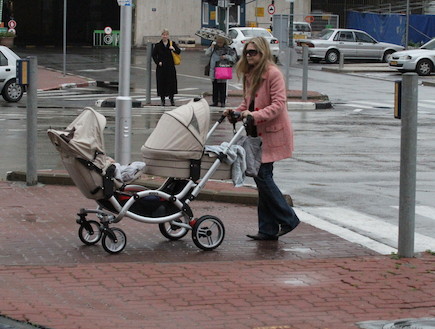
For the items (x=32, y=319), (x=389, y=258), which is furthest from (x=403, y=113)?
(x=32, y=319)

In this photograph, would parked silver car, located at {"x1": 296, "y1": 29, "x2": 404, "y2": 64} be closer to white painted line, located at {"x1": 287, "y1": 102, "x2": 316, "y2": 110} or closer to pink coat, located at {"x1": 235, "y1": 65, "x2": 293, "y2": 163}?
white painted line, located at {"x1": 287, "y1": 102, "x2": 316, "y2": 110}

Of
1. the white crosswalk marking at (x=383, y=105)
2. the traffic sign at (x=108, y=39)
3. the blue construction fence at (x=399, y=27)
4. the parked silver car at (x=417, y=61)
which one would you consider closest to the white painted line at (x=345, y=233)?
the white crosswalk marking at (x=383, y=105)

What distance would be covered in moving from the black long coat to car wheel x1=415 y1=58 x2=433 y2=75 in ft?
55.9

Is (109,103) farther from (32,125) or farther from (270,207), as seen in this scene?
(270,207)

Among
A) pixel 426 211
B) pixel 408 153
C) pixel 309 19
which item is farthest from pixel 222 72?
pixel 309 19

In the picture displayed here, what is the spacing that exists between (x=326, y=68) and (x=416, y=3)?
2107 centimetres

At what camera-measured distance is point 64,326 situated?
20.0 feet

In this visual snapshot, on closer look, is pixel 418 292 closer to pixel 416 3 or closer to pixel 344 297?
pixel 344 297

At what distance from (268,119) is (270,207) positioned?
2.87ft

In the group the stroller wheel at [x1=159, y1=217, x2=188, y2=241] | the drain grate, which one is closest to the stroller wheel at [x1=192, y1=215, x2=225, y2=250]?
the stroller wheel at [x1=159, y1=217, x2=188, y2=241]

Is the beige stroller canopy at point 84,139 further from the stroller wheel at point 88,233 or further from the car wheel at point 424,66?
the car wheel at point 424,66

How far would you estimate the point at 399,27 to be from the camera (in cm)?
5641

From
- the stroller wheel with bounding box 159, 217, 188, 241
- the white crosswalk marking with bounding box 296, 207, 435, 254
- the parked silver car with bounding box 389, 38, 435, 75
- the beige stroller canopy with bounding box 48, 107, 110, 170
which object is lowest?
the white crosswalk marking with bounding box 296, 207, 435, 254

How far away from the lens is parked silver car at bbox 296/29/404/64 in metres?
47.2
